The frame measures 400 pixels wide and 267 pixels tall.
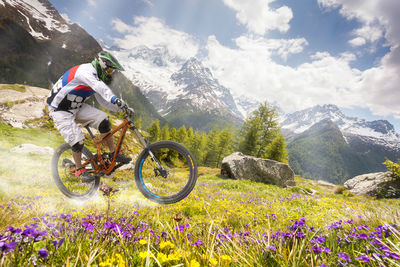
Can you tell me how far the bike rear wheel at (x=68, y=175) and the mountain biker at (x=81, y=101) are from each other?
1.18ft

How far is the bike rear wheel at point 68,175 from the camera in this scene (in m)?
5.64

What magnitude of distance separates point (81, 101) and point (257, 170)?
656 inches

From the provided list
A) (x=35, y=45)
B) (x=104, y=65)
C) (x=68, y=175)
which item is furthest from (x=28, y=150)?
(x=35, y=45)

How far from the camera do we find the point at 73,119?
16.5 ft

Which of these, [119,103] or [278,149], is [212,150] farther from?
[119,103]

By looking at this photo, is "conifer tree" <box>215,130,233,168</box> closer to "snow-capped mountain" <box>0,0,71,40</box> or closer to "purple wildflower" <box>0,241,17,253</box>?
"purple wildflower" <box>0,241,17,253</box>

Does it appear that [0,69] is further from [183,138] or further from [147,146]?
[147,146]

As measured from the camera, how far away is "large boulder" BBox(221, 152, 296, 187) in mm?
17859

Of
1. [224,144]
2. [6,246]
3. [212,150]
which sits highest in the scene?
[6,246]

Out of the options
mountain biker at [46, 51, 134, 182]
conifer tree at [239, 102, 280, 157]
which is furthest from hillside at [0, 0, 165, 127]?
mountain biker at [46, 51, 134, 182]

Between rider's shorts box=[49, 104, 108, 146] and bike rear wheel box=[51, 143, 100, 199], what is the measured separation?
33.2 inches

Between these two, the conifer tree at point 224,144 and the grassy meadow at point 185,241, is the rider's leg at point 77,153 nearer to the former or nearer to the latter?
the grassy meadow at point 185,241

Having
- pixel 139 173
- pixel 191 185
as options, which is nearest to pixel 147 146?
pixel 139 173

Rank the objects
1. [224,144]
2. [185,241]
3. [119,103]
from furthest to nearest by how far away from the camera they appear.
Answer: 1. [224,144]
2. [119,103]
3. [185,241]
